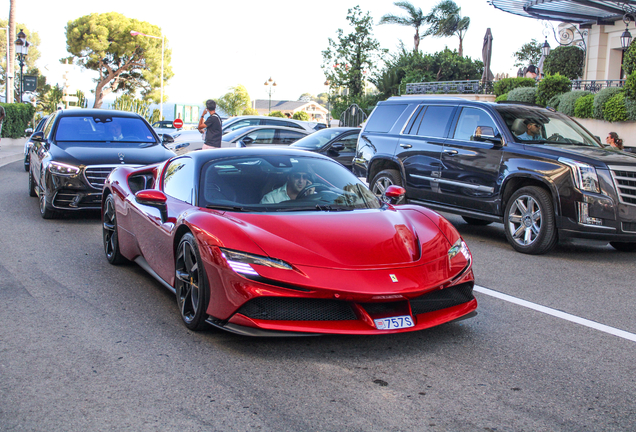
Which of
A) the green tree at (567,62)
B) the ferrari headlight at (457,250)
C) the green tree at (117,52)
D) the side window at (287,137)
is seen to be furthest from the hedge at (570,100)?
the green tree at (117,52)

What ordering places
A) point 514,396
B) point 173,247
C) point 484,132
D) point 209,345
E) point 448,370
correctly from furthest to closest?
point 484,132 → point 173,247 → point 209,345 → point 448,370 → point 514,396

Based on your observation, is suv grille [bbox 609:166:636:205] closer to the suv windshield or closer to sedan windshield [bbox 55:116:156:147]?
the suv windshield

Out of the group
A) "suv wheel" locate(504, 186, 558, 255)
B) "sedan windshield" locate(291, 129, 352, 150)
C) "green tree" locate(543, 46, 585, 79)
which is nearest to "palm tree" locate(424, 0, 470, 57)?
"green tree" locate(543, 46, 585, 79)

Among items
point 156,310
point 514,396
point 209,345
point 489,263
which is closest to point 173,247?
point 156,310

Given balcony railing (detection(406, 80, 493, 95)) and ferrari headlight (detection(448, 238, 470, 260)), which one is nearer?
ferrari headlight (detection(448, 238, 470, 260))

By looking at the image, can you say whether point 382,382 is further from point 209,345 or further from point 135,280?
point 135,280

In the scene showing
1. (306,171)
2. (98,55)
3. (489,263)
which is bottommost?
(489,263)

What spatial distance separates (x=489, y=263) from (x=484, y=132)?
6.72 ft

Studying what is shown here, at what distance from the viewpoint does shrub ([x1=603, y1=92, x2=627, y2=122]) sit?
810 inches

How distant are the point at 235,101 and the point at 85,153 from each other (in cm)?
8357

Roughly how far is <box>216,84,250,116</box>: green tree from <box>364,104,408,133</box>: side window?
81.6m

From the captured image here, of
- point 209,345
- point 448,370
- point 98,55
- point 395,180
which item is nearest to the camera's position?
point 448,370

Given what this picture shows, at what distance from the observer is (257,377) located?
150 inches

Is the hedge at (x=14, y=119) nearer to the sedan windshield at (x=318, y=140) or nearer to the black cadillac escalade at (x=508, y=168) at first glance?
the sedan windshield at (x=318, y=140)
